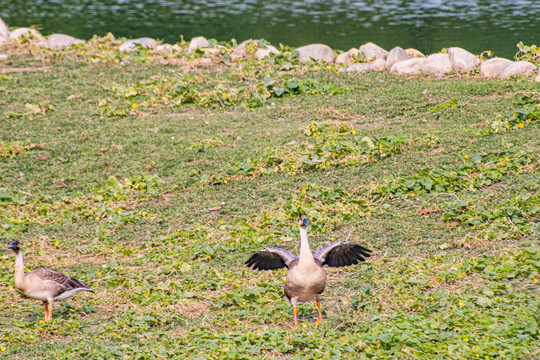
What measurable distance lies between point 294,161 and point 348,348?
5.00 m

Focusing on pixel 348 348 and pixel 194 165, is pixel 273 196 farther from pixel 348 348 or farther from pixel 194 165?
pixel 348 348

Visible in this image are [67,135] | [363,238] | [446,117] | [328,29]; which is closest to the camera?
[363,238]

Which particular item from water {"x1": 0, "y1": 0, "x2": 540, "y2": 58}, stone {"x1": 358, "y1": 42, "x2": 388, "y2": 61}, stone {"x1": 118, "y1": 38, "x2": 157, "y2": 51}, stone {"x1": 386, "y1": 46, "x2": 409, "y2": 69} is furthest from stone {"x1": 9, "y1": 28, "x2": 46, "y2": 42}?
stone {"x1": 386, "y1": 46, "x2": 409, "y2": 69}

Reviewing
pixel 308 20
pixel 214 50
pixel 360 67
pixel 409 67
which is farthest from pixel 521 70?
pixel 308 20

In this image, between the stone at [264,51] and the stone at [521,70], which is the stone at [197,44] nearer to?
the stone at [264,51]

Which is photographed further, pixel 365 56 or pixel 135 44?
pixel 135 44

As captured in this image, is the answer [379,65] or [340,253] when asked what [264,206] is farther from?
[379,65]

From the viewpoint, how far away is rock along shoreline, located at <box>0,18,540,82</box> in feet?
44.0

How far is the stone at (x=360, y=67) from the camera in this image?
14523mm

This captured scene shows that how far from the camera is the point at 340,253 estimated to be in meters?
6.06

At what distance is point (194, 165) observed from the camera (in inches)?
403

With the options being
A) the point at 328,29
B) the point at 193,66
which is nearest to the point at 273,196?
the point at 193,66

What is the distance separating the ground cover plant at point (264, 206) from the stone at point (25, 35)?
3.27 metres

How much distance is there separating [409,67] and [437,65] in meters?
0.59
